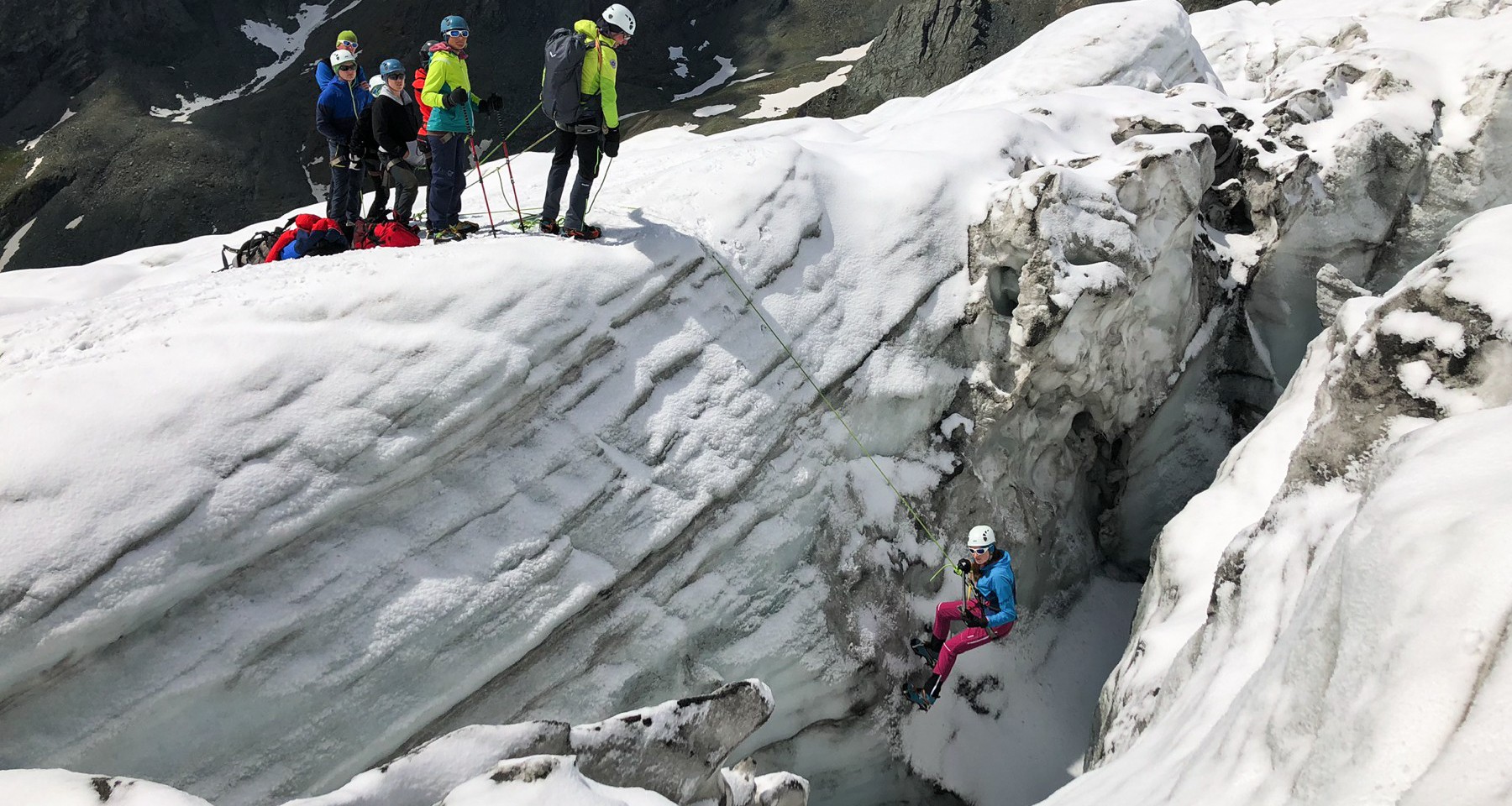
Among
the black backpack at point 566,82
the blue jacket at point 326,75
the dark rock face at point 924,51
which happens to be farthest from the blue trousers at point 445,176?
the dark rock face at point 924,51

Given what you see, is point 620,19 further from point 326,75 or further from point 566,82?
point 326,75

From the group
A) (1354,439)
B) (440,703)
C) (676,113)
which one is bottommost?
(676,113)

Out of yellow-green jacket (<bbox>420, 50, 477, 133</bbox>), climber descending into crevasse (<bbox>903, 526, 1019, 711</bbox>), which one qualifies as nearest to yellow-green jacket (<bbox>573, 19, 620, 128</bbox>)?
yellow-green jacket (<bbox>420, 50, 477, 133</bbox>)

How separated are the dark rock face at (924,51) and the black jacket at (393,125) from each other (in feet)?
132

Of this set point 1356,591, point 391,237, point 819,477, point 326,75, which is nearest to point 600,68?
point 391,237

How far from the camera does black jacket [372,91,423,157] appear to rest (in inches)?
399

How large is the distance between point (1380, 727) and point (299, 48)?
73.6 m

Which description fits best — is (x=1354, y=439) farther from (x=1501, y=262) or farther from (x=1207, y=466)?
(x=1207, y=466)

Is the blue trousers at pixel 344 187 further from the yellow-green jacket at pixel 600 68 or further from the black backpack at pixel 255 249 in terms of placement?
the yellow-green jacket at pixel 600 68

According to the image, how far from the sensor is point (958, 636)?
995 cm

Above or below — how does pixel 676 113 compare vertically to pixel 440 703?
below

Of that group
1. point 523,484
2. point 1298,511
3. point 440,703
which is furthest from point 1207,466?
point 440,703

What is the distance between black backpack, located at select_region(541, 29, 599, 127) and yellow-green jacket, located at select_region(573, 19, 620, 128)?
5 cm

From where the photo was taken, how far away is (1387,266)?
14.1m
